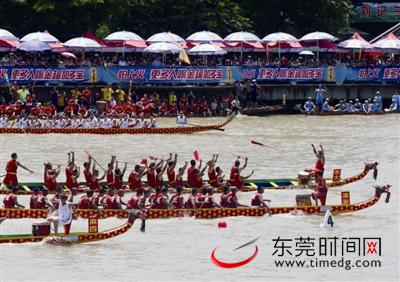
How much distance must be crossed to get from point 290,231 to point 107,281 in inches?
213

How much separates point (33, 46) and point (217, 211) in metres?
20.1

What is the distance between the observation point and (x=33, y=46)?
4862 centimetres

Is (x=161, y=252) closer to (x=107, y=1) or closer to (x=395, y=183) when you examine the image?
(x=395, y=183)

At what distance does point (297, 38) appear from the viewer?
5938 centimetres

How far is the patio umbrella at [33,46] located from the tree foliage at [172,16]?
3269mm

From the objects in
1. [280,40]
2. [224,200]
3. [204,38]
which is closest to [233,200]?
[224,200]

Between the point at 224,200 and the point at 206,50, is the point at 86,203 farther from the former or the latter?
the point at 206,50

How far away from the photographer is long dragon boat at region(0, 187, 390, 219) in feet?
96.4

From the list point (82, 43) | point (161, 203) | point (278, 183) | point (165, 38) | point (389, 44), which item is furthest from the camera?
point (389, 44)

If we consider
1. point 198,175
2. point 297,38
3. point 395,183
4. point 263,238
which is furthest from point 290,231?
point 297,38

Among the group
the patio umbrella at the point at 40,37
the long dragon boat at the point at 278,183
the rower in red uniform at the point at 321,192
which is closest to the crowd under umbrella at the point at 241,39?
the patio umbrella at the point at 40,37

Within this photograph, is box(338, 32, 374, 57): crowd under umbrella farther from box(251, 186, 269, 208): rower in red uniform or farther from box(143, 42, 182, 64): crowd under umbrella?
box(251, 186, 269, 208): rower in red uniform

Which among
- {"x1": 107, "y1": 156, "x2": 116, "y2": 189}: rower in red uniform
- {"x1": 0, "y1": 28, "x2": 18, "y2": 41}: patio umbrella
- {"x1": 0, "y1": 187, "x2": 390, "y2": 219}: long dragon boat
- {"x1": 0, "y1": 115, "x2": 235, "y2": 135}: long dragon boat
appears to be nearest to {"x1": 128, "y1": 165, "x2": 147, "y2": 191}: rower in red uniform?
{"x1": 107, "y1": 156, "x2": 116, "y2": 189}: rower in red uniform

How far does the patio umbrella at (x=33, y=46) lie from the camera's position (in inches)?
1911
